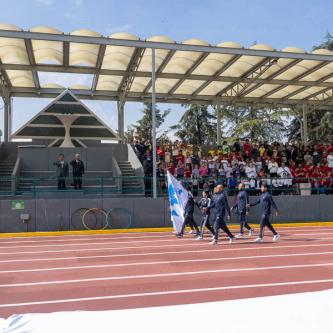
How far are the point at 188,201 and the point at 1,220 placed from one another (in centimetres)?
766

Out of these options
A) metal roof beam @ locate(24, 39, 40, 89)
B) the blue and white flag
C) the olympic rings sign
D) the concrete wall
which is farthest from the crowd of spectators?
metal roof beam @ locate(24, 39, 40, 89)

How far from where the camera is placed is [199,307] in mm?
4090

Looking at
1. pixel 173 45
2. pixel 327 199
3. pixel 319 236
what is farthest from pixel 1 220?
pixel 327 199

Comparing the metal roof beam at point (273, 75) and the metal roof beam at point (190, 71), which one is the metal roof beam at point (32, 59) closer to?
the metal roof beam at point (190, 71)

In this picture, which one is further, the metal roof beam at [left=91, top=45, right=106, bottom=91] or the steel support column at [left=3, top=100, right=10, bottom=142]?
the steel support column at [left=3, top=100, right=10, bottom=142]

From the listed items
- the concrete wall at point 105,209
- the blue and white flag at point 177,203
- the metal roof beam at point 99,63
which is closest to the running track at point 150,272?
the blue and white flag at point 177,203

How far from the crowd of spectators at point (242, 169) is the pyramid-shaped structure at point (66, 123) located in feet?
9.37

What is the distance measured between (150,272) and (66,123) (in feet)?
56.8

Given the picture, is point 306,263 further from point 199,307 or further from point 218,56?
point 218,56

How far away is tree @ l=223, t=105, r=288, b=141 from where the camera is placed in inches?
1955

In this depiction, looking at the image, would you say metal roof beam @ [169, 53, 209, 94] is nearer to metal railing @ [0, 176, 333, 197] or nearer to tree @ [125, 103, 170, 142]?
metal railing @ [0, 176, 333, 197]

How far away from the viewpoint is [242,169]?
2114 cm

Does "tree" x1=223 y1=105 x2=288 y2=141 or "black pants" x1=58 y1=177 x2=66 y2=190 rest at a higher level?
"tree" x1=223 y1=105 x2=288 y2=141

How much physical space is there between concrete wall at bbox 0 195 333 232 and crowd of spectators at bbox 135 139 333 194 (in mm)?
845
